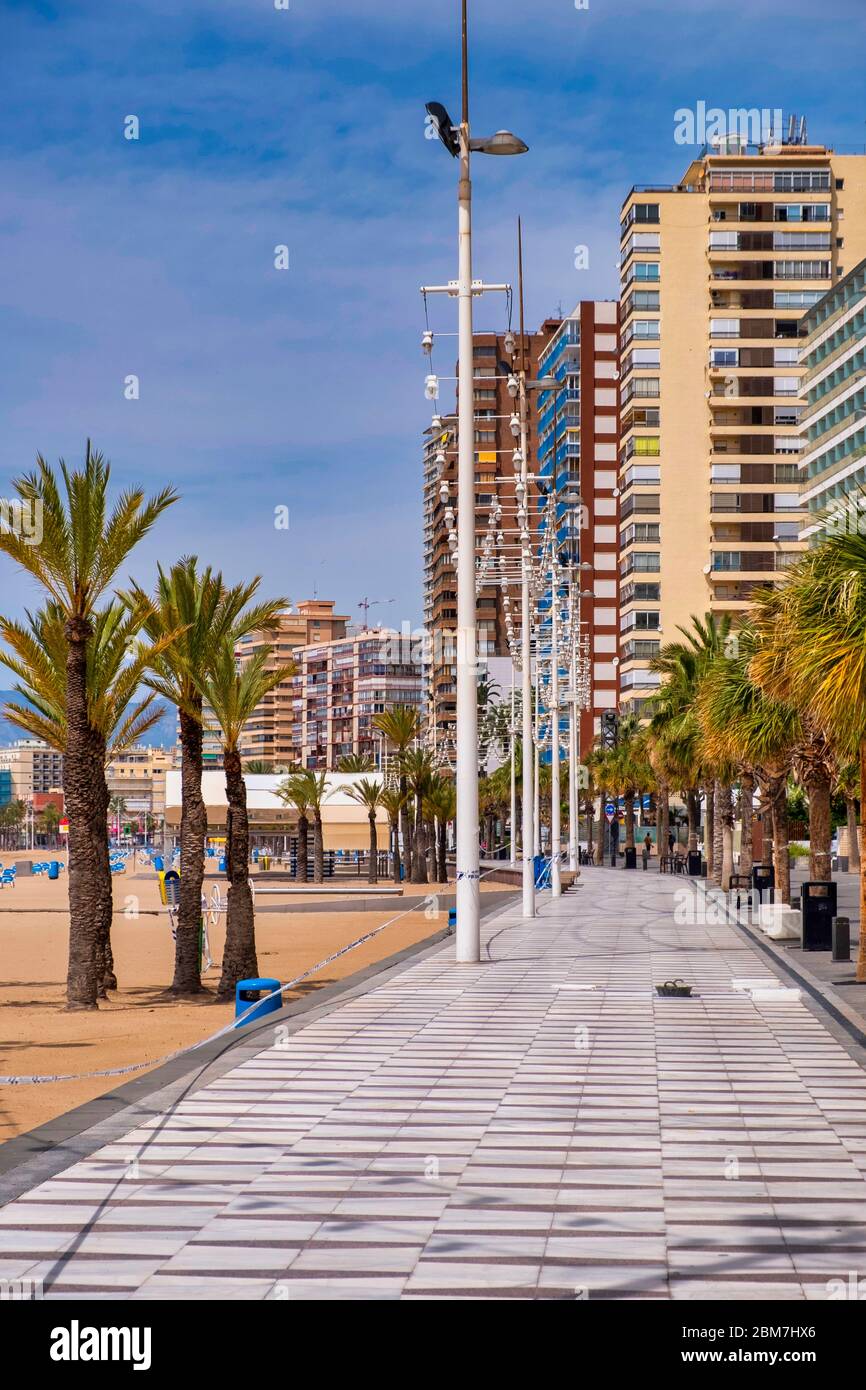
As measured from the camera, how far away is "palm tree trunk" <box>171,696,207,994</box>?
24984mm

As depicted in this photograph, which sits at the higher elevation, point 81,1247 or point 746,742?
point 746,742

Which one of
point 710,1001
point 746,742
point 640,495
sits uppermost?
point 640,495

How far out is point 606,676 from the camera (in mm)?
120750

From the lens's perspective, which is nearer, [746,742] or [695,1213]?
[695,1213]

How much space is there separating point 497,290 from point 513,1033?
38.2 ft

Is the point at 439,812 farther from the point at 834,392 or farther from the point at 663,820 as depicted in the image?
the point at 834,392

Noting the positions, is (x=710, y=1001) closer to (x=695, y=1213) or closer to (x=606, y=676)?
(x=695, y=1213)

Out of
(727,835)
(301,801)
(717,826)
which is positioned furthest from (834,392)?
(727,835)

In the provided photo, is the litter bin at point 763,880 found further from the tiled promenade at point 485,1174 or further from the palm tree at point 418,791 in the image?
the palm tree at point 418,791

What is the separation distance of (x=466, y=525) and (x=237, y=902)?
609 cm

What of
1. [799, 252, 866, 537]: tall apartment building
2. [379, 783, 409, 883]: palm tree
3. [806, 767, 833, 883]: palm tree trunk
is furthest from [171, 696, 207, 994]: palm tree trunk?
[799, 252, 866, 537]: tall apartment building

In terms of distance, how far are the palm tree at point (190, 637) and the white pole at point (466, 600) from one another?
13.5ft

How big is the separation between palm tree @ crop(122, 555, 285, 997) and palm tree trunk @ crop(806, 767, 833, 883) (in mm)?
8741
